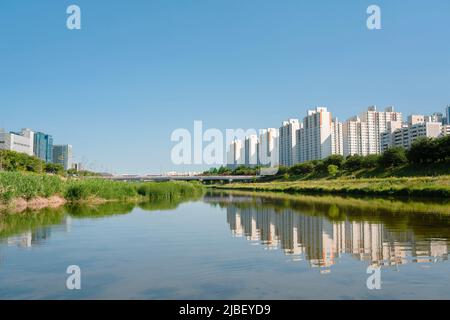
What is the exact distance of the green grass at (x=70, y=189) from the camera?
27031 millimetres

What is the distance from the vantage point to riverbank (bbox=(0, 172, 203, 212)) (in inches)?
1056

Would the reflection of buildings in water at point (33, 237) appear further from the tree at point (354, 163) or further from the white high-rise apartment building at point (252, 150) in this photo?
the white high-rise apartment building at point (252, 150)

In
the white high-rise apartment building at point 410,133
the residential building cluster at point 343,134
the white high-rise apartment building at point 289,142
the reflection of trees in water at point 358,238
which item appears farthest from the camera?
the white high-rise apartment building at point 289,142

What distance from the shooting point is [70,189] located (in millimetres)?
34375

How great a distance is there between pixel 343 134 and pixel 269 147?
35396 mm

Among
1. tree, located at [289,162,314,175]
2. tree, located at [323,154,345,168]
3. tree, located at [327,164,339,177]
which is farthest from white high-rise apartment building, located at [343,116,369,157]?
tree, located at [327,164,339,177]

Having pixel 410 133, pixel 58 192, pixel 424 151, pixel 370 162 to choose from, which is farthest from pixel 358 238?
pixel 410 133

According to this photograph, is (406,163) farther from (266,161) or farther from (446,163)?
(266,161)

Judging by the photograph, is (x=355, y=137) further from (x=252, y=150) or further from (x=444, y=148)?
(x=444, y=148)

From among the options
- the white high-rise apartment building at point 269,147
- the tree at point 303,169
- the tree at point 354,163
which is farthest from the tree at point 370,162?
the white high-rise apartment building at point 269,147

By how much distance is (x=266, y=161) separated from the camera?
185 m

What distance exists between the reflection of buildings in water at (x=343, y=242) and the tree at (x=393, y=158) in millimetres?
60019
